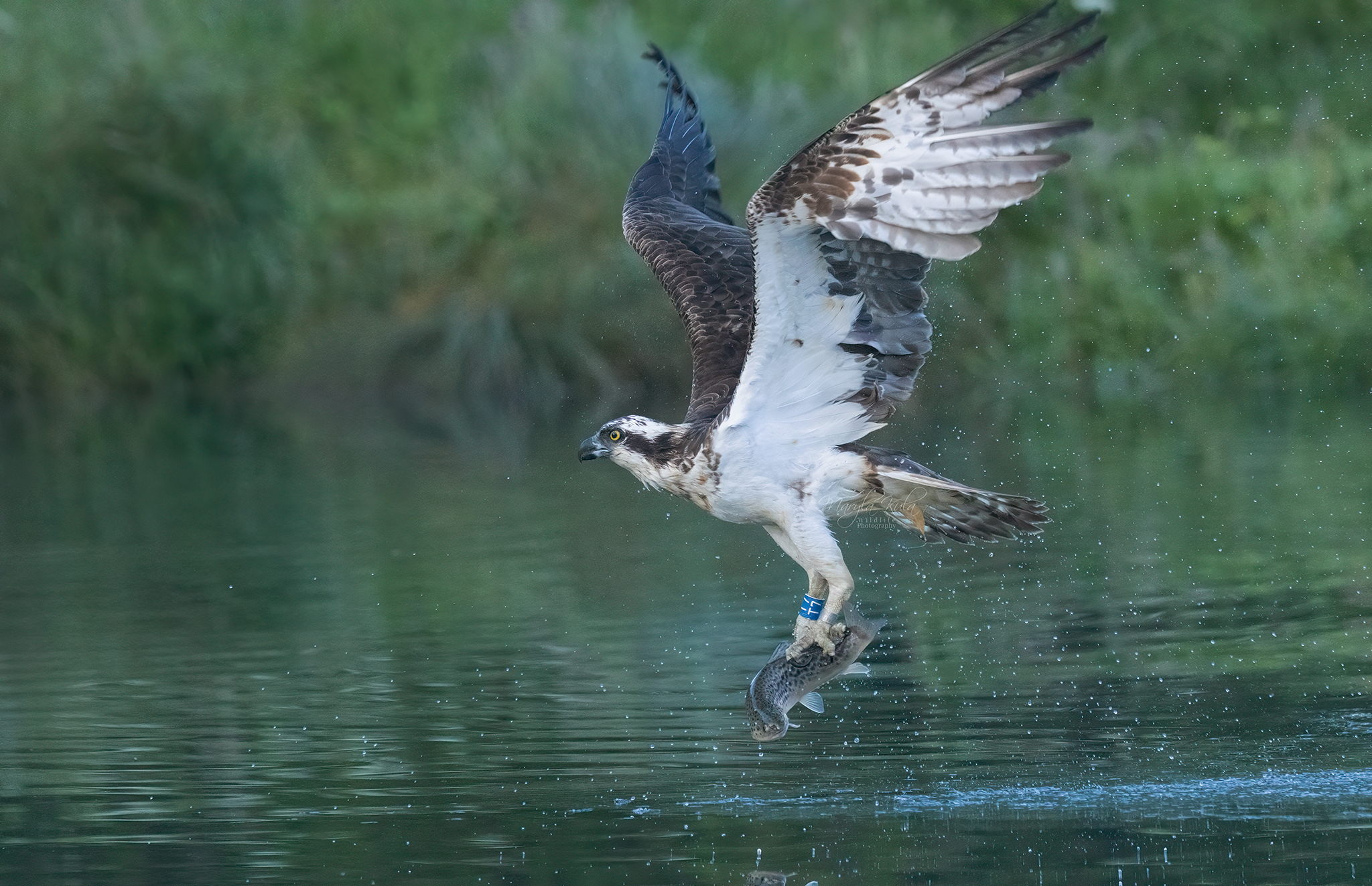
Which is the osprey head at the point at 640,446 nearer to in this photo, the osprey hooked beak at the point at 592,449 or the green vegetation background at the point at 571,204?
the osprey hooked beak at the point at 592,449

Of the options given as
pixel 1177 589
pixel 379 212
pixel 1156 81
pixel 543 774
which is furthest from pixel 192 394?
pixel 543 774

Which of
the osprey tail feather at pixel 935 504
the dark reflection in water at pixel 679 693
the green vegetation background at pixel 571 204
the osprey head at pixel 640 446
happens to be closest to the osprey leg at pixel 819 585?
the osprey tail feather at pixel 935 504

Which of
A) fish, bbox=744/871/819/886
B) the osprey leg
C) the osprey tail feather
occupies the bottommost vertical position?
fish, bbox=744/871/819/886

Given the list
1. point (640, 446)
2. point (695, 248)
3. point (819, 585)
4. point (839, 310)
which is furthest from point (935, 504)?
point (695, 248)

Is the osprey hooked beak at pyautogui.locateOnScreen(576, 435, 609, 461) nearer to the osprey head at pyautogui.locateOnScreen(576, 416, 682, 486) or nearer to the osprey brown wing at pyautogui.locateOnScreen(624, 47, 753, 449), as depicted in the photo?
the osprey head at pyautogui.locateOnScreen(576, 416, 682, 486)

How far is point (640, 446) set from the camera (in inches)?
370

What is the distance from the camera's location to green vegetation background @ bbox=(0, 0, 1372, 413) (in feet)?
78.1

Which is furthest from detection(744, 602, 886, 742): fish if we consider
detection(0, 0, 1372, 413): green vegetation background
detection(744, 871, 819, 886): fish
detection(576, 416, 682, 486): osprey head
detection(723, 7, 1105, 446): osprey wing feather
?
detection(0, 0, 1372, 413): green vegetation background

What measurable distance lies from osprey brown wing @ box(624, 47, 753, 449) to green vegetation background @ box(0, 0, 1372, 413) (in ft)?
38.7

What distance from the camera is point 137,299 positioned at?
31.7 m

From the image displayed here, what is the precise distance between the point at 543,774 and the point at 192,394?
24673 mm

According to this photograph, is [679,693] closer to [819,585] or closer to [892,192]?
[819,585]

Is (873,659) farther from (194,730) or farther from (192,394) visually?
(192,394)

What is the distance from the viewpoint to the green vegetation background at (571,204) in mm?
23797
